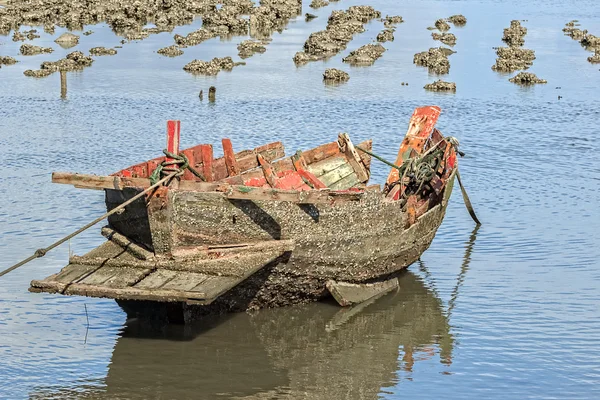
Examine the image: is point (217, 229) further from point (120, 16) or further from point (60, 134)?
point (120, 16)

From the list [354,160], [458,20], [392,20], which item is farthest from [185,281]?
[392,20]

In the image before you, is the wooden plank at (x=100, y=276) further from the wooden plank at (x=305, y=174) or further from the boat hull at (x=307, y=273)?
the wooden plank at (x=305, y=174)

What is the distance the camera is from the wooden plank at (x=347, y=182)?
858 inches

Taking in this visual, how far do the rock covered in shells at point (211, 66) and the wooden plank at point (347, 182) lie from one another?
26869 millimetres

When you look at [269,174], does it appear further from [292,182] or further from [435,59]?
[435,59]

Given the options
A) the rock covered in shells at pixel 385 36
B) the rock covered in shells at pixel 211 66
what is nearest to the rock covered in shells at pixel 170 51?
the rock covered in shells at pixel 211 66

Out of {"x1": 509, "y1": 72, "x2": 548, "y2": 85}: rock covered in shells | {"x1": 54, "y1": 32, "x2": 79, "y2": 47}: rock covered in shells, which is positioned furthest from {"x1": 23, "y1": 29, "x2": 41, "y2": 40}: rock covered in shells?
{"x1": 509, "y1": 72, "x2": 548, "y2": 85}: rock covered in shells

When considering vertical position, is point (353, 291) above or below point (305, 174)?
below

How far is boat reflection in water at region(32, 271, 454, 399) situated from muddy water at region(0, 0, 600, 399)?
36mm

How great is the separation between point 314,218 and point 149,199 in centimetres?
279

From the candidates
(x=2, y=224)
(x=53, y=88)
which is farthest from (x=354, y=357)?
(x=53, y=88)

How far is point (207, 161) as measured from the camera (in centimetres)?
1928

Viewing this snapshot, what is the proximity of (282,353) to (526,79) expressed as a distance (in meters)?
A: 30.9

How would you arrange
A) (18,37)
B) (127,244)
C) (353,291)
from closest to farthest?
(127,244) → (353,291) → (18,37)
